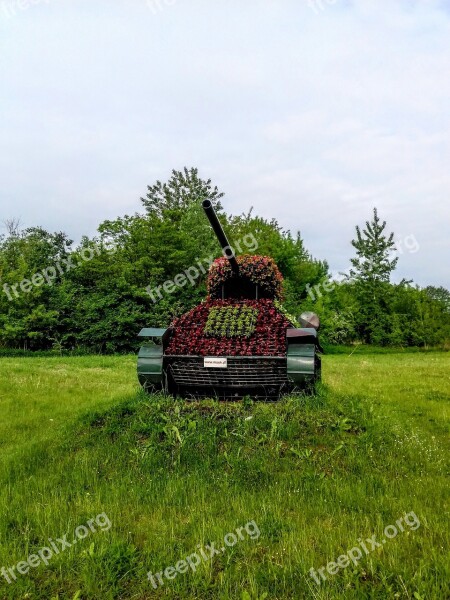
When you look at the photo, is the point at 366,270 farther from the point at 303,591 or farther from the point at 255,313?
the point at 303,591

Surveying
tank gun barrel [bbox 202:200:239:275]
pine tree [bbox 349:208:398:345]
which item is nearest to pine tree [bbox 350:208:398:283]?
pine tree [bbox 349:208:398:345]

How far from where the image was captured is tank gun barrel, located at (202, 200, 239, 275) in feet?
22.0

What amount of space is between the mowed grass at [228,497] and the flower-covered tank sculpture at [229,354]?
478 mm

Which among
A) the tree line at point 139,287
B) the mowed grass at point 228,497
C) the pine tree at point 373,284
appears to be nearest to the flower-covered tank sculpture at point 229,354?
the mowed grass at point 228,497

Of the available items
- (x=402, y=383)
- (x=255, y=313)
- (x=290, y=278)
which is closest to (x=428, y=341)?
(x=290, y=278)

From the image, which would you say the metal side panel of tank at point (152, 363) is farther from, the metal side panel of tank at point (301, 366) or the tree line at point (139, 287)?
the tree line at point (139, 287)

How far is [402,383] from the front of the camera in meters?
12.5

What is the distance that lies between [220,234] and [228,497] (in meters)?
4.42

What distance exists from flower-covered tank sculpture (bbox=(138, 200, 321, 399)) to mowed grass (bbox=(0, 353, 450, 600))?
478mm

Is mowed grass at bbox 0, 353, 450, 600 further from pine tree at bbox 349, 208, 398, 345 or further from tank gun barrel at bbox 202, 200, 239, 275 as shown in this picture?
pine tree at bbox 349, 208, 398, 345

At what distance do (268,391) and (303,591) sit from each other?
13.9 ft

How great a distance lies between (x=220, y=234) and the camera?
7547mm

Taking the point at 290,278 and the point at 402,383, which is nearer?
the point at 402,383

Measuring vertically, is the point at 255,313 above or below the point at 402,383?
above
